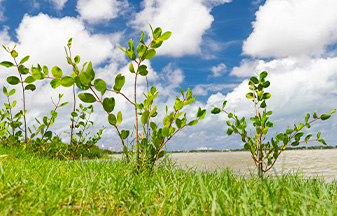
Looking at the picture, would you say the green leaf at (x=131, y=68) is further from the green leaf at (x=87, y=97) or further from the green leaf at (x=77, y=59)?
the green leaf at (x=77, y=59)

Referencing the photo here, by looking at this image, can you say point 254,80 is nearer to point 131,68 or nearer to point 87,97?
point 131,68

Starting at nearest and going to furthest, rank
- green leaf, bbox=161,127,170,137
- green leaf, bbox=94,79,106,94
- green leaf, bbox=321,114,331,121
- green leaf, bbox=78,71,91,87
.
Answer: green leaf, bbox=78,71,91,87 < green leaf, bbox=94,79,106,94 < green leaf, bbox=161,127,170,137 < green leaf, bbox=321,114,331,121

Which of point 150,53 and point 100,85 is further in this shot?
point 150,53

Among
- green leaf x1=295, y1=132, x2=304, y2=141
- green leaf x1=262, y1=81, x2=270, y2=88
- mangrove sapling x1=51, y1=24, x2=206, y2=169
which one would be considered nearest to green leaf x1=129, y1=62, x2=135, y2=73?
mangrove sapling x1=51, y1=24, x2=206, y2=169

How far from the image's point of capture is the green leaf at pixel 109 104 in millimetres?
2750

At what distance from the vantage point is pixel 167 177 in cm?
323

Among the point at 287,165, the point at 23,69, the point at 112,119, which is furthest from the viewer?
the point at 287,165

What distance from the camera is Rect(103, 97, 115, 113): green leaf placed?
2.75 meters

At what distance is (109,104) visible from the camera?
9.10 feet

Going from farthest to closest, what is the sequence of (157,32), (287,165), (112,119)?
(287,165), (157,32), (112,119)

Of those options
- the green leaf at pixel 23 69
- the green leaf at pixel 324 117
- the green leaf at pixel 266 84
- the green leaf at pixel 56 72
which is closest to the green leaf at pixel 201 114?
the green leaf at pixel 266 84

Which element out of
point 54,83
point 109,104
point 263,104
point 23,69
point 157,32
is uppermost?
point 23,69

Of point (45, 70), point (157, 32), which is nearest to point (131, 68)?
point (157, 32)

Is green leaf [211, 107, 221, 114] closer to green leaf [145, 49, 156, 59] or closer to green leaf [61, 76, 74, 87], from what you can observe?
Answer: green leaf [145, 49, 156, 59]
